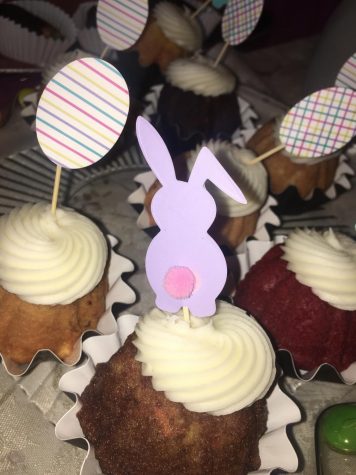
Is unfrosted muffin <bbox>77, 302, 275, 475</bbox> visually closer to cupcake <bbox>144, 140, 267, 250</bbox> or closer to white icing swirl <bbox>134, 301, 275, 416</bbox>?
white icing swirl <bbox>134, 301, 275, 416</bbox>

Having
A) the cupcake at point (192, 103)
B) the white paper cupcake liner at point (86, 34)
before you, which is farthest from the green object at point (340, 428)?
the white paper cupcake liner at point (86, 34)

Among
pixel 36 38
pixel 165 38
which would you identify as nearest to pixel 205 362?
pixel 165 38

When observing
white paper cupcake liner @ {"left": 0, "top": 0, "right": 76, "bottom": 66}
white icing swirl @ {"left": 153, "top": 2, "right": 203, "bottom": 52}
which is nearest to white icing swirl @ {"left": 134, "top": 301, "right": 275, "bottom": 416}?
white icing swirl @ {"left": 153, "top": 2, "right": 203, "bottom": 52}

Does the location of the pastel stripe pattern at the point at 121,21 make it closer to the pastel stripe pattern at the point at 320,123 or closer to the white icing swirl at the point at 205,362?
the pastel stripe pattern at the point at 320,123

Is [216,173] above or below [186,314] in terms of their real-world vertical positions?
above

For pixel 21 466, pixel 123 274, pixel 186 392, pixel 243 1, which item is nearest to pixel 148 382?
pixel 186 392

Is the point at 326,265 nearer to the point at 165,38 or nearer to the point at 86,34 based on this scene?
the point at 165,38
